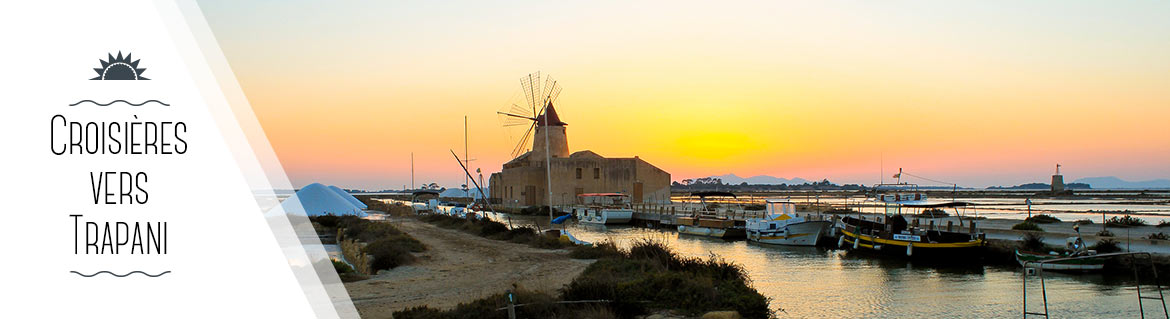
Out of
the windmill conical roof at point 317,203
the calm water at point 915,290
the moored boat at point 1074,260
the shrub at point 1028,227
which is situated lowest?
the calm water at point 915,290

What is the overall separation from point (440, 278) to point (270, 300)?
2999 millimetres

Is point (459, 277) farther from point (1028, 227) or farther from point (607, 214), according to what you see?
point (607, 214)

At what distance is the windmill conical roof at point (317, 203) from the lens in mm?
28073

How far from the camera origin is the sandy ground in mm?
8625

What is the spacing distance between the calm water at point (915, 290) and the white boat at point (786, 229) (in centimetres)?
359

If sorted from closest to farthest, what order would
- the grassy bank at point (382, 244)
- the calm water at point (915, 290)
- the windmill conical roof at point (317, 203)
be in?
the calm water at point (915, 290), the grassy bank at point (382, 244), the windmill conical roof at point (317, 203)

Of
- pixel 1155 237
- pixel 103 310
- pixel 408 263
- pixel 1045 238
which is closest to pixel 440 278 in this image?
pixel 408 263

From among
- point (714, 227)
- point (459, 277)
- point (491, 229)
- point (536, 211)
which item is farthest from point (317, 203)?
point (459, 277)

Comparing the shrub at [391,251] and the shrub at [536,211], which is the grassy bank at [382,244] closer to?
the shrub at [391,251]

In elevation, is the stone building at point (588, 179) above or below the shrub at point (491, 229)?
above

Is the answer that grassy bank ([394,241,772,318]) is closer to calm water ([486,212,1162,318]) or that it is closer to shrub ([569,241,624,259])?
calm water ([486,212,1162,318])

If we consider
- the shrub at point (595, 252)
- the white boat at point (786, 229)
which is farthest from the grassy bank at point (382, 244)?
the white boat at point (786, 229)

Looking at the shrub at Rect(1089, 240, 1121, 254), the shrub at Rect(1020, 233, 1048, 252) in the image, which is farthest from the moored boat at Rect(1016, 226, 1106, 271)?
the shrub at Rect(1020, 233, 1048, 252)

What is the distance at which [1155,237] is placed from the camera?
1772 centimetres
